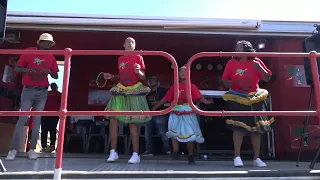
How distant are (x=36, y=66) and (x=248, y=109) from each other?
8.99ft

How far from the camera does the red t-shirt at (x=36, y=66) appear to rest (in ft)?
15.1

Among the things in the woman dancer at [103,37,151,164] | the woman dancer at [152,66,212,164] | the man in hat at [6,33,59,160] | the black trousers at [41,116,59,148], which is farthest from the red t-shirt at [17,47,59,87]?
the black trousers at [41,116,59,148]

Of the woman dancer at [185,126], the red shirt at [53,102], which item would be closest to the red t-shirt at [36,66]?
the woman dancer at [185,126]

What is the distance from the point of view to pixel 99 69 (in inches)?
310

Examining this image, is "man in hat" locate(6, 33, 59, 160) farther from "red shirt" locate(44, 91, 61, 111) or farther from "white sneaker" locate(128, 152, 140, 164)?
"red shirt" locate(44, 91, 61, 111)

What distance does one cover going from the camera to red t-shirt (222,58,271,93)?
14.1ft

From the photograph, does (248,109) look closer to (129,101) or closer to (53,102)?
(129,101)

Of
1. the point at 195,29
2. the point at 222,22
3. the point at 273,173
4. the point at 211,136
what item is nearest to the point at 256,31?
the point at 222,22

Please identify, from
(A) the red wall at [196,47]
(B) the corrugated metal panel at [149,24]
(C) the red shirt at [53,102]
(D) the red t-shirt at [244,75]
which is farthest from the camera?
(C) the red shirt at [53,102]

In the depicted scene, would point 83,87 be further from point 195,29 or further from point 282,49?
point 282,49

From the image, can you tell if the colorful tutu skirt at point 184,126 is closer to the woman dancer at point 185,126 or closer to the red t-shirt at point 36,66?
the woman dancer at point 185,126

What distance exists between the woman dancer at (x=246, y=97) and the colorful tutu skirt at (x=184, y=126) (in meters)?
0.51

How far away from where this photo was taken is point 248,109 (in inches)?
166

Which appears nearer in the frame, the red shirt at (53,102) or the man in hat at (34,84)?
the man in hat at (34,84)
